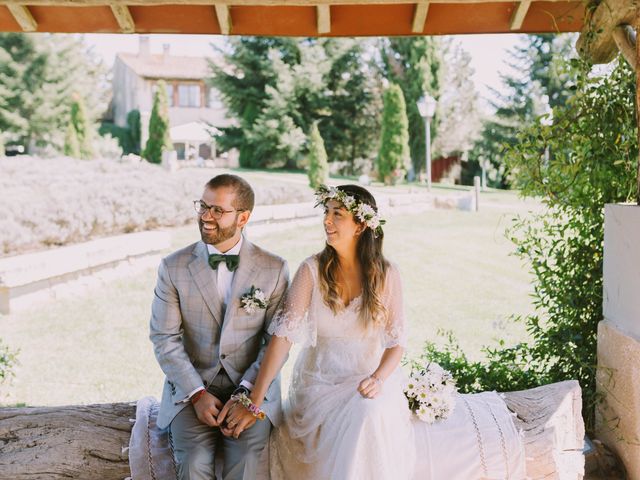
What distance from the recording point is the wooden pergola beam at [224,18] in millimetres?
3832

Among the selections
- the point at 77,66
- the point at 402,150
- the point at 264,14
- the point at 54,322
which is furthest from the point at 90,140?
the point at 264,14

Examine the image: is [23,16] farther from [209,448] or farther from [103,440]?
[209,448]

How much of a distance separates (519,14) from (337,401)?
8.55ft

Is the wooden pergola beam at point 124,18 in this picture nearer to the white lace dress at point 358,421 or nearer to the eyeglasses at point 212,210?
the eyeglasses at point 212,210

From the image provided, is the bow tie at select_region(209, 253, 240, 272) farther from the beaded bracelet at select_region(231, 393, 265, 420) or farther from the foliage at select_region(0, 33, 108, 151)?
the foliage at select_region(0, 33, 108, 151)

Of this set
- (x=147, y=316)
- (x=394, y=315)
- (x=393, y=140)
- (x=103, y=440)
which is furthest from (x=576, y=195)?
(x=393, y=140)

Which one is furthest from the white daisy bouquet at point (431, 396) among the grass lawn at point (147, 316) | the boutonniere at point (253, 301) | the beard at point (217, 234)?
the grass lawn at point (147, 316)

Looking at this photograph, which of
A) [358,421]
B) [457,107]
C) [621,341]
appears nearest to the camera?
[358,421]

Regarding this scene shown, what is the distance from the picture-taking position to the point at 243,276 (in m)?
3.21

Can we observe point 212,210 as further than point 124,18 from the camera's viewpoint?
No

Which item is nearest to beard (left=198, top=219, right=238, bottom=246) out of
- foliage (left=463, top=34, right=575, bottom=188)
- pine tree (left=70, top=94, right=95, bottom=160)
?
pine tree (left=70, top=94, right=95, bottom=160)

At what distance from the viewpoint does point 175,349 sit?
3100mm

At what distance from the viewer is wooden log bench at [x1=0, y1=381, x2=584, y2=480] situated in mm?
3322

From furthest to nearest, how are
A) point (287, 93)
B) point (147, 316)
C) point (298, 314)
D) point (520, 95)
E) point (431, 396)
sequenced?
1. point (520, 95)
2. point (287, 93)
3. point (147, 316)
4. point (431, 396)
5. point (298, 314)
